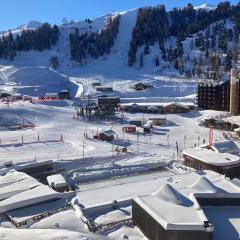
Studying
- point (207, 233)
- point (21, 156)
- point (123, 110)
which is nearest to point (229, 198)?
point (207, 233)

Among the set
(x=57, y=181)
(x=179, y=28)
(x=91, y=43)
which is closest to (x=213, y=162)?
(x=57, y=181)

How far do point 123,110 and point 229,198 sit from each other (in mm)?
42820

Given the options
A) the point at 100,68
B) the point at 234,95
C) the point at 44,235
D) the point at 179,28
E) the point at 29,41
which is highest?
the point at 179,28

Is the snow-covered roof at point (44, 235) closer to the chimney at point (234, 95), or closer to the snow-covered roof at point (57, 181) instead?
the snow-covered roof at point (57, 181)

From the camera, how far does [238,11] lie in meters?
132

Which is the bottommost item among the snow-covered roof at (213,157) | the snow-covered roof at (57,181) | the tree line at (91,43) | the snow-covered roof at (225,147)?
the snow-covered roof at (225,147)

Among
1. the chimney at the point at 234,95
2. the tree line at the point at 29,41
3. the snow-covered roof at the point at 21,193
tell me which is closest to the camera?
the snow-covered roof at the point at 21,193

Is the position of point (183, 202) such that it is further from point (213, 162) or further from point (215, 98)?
point (215, 98)

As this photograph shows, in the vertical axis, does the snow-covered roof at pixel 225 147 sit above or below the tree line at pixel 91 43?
below

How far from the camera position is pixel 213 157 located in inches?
1161

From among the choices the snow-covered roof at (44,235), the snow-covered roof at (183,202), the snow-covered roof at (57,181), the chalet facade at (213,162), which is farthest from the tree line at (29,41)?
the snow-covered roof at (44,235)

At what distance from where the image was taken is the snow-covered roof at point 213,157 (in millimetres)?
28344

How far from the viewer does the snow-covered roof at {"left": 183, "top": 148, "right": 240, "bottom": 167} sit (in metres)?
28.3

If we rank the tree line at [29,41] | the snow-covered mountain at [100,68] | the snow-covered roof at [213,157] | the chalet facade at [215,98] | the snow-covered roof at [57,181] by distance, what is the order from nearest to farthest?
the snow-covered roof at [57,181] < the snow-covered roof at [213,157] < the chalet facade at [215,98] < the snow-covered mountain at [100,68] < the tree line at [29,41]
